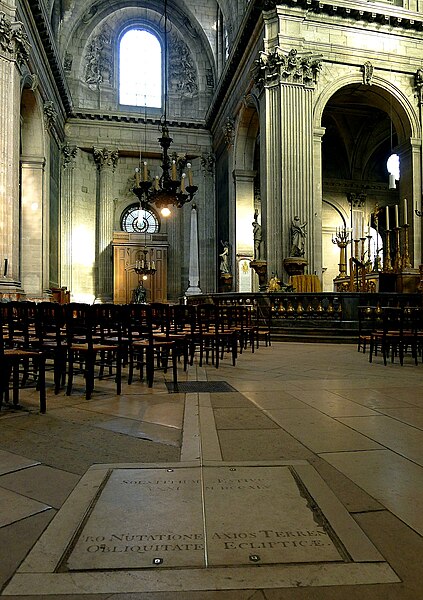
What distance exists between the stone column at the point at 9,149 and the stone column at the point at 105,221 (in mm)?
10622

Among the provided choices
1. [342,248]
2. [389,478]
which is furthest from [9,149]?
[389,478]

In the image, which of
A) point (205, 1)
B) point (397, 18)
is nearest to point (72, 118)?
point (205, 1)

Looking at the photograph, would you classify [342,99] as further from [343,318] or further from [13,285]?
[13,285]

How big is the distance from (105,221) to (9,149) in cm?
1118

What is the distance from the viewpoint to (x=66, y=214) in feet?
82.6

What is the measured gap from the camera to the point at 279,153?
16.6 meters

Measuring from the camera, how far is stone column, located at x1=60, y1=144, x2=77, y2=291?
25.1 m

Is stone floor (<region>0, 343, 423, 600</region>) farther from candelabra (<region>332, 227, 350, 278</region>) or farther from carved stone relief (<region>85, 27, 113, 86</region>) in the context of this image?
carved stone relief (<region>85, 27, 113, 86</region>)

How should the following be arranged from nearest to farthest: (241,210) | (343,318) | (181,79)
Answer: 1. (343,318)
2. (241,210)
3. (181,79)

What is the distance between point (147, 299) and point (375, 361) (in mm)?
18564

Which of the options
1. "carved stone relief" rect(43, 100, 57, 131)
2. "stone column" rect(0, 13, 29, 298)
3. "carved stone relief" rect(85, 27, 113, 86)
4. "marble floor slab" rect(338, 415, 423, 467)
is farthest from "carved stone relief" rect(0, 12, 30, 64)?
"marble floor slab" rect(338, 415, 423, 467)

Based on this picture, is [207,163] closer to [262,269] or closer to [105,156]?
[105,156]

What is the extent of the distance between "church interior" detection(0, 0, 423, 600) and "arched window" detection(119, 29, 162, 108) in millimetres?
108

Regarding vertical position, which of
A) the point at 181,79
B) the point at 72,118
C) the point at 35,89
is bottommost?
the point at 35,89
